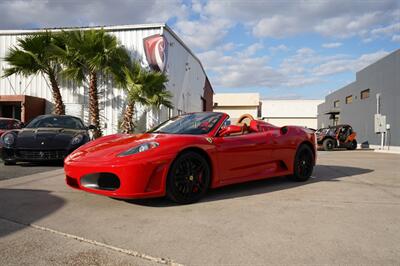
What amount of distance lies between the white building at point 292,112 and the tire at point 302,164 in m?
52.3

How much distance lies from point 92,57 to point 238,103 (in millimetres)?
42515

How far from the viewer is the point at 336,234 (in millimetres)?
3197

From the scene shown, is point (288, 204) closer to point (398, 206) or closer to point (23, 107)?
point (398, 206)

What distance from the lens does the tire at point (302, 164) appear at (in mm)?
5945

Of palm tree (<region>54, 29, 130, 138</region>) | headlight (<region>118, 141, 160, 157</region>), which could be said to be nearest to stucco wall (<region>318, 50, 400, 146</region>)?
palm tree (<region>54, 29, 130, 138</region>)

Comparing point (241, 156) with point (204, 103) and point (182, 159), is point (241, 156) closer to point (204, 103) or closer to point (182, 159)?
point (182, 159)

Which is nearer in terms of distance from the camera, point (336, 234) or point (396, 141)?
point (336, 234)

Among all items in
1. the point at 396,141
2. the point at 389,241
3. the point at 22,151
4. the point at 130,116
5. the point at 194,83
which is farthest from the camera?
the point at 194,83

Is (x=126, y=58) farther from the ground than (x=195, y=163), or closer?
farther from the ground

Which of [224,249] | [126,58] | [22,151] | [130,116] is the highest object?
[126,58]

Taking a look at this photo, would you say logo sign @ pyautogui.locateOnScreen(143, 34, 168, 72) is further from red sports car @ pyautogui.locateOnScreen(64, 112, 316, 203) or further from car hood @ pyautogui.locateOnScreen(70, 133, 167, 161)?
car hood @ pyautogui.locateOnScreen(70, 133, 167, 161)

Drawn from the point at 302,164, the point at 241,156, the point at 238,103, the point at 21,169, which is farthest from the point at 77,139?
the point at 238,103

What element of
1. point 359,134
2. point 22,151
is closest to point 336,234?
point 22,151

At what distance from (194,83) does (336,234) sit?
2349 cm
